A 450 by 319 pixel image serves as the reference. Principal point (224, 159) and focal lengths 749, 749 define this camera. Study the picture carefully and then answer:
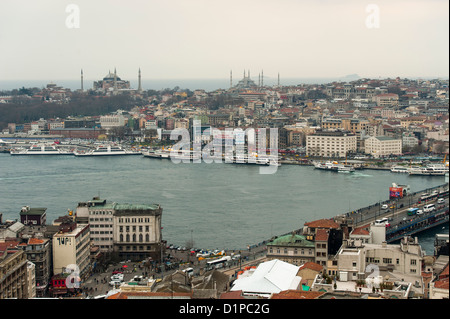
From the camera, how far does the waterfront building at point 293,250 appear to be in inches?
192

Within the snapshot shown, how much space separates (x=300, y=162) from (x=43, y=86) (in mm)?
15541

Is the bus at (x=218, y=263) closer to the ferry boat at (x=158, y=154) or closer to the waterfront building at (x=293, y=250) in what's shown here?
the waterfront building at (x=293, y=250)

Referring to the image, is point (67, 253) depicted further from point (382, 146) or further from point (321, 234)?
point (382, 146)

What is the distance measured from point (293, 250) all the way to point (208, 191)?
4.16 metres

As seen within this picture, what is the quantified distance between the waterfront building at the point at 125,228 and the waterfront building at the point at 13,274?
4.27 ft

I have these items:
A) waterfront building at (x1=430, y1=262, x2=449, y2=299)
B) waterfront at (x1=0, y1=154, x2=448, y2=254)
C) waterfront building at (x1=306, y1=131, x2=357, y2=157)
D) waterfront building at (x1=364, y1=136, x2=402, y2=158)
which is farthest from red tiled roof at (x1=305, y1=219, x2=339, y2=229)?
waterfront building at (x1=306, y1=131, x2=357, y2=157)

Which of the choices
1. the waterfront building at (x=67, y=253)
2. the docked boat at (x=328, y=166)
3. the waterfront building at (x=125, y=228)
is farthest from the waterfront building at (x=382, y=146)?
the waterfront building at (x=67, y=253)

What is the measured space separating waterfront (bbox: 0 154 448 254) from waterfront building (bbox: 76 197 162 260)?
0.43 meters

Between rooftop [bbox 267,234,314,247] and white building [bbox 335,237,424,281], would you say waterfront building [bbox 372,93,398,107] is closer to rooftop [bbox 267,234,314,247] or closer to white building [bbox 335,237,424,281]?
rooftop [bbox 267,234,314,247]

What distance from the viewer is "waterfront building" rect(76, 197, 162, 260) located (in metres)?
5.56

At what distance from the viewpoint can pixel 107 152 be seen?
1458 cm

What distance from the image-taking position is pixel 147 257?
5.48 metres

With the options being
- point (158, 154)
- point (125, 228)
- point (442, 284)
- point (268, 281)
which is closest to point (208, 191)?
point (125, 228)
